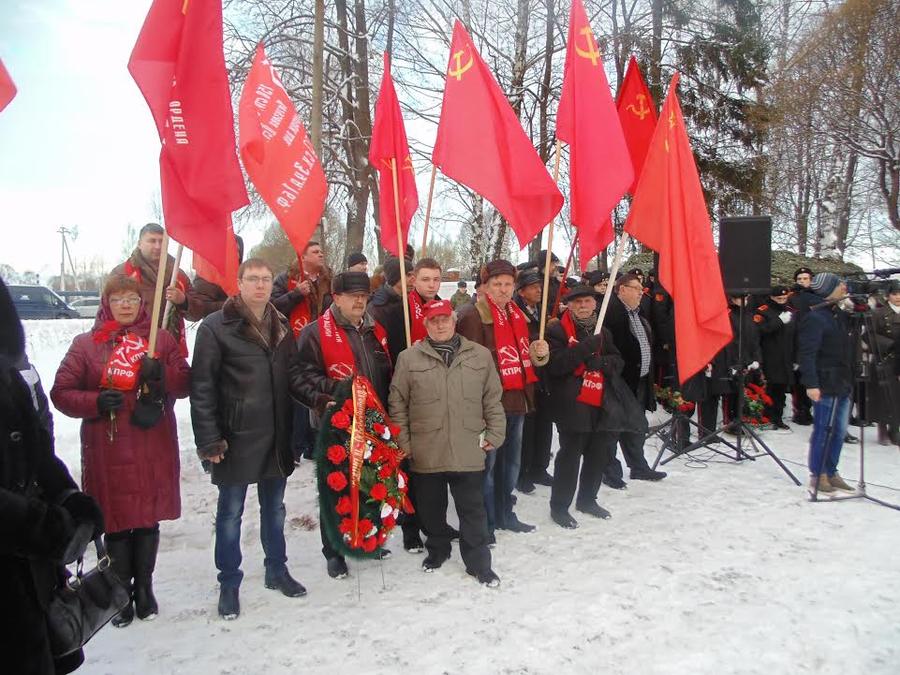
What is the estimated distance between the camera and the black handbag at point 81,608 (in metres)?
2.03

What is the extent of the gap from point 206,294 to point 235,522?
7.90ft

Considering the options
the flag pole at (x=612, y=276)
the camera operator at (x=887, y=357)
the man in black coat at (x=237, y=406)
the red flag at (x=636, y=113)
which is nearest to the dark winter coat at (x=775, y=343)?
the camera operator at (x=887, y=357)

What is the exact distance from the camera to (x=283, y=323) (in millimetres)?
4078

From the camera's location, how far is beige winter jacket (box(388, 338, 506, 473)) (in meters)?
4.15

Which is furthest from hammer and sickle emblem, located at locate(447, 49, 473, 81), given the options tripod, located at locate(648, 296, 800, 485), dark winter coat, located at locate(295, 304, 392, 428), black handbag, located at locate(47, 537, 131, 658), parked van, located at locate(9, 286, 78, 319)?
parked van, located at locate(9, 286, 78, 319)

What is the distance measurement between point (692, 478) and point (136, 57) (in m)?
6.16

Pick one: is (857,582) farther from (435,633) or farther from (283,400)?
(283,400)

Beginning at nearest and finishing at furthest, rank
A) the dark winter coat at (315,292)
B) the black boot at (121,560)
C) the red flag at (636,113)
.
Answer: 1. the black boot at (121,560)
2. the dark winter coat at (315,292)
3. the red flag at (636,113)

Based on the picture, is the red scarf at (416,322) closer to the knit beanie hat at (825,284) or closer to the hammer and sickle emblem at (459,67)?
the hammer and sickle emblem at (459,67)

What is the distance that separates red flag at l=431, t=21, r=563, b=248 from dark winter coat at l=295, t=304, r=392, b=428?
1.40m

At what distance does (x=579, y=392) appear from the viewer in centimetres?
512

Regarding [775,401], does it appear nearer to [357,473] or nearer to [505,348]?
[505,348]

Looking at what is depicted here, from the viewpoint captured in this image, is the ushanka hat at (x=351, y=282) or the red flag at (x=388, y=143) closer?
the ushanka hat at (x=351, y=282)

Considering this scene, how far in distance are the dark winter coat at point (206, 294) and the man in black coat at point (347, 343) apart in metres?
1.61
